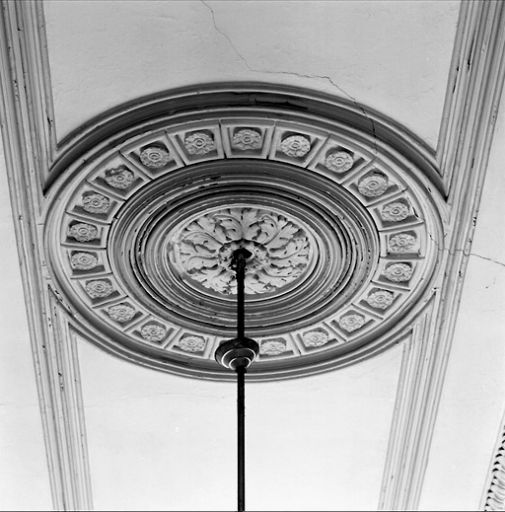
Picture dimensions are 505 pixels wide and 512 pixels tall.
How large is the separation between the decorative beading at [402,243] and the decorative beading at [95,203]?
994 millimetres

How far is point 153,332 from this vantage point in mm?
3438

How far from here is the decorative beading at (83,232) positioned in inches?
120

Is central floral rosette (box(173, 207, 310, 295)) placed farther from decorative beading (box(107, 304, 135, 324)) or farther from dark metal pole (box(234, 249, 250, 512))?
decorative beading (box(107, 304, 135, 324))

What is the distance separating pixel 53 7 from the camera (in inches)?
98.6

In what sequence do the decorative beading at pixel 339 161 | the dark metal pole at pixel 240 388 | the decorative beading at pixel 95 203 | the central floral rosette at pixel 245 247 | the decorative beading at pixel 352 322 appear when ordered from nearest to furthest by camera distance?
1. the dark metal pole at pixel 240 388
2. the decorative beading at pixel 339 161
3. the decorative beading at pixel 95 203
4. the central floral rosette at pixel 245 247
5. the decorative beading at pixel 352 322

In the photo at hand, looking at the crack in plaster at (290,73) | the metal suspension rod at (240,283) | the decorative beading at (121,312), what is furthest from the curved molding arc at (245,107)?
the decorative beading at (121,312)

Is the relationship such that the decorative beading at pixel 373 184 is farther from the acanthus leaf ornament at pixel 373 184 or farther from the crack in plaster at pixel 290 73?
the crack in plaster at pixel 290 73

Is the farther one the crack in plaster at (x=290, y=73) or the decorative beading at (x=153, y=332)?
the decorative beading at (x=153, y=332)

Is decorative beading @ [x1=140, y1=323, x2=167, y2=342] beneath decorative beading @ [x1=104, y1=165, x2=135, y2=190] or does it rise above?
beneath

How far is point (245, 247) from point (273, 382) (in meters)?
0.75

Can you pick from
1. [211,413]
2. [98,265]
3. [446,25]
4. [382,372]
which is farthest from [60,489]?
[446,25]

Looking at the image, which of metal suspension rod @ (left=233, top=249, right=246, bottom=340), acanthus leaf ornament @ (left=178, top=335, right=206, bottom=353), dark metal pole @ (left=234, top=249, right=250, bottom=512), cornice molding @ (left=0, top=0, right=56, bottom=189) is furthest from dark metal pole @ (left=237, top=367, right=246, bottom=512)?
cornice molding @ (left=0, top=0, right=56, bottom=189)

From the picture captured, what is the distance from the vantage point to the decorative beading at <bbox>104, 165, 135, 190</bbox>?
114 inches

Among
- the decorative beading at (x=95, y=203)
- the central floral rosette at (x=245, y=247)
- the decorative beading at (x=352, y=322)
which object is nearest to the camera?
the decorative beading at (x=95, y=203)
